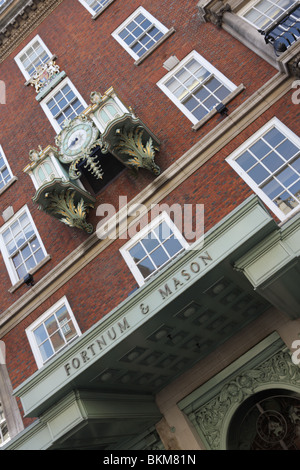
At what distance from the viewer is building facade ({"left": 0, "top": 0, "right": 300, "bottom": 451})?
9.61m

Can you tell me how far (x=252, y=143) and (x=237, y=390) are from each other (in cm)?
691

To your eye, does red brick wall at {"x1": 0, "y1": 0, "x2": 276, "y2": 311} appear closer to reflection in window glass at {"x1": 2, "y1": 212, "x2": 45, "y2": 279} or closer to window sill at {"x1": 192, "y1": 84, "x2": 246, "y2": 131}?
window sill at {"x1": 192, "y1": 84, "x2": 246, "y2": 131}

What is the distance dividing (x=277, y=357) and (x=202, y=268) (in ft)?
12.7

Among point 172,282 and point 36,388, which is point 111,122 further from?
point 36,388

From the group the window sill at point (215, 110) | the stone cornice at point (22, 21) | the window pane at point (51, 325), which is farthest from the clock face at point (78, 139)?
the stone cornice at point (22, 21)

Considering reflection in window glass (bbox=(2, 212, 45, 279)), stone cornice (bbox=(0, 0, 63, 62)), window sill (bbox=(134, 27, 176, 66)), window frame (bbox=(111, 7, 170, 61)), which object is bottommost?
reflection in window glass (bbox=(2, 212, 45, 279))

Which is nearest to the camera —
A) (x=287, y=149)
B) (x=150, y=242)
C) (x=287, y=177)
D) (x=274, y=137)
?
(x=287, y=177)

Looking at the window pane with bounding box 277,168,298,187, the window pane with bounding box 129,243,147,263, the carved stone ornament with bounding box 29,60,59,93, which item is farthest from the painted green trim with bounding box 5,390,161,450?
the carved stone ornament with bounding box 29,60,59,93

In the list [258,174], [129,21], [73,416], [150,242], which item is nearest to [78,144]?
[150,242]

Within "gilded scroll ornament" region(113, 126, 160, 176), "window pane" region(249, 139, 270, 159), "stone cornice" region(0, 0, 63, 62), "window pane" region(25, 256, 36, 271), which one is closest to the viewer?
"window pane" region(249, 139, 270, 159)

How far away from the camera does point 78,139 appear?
15.0m

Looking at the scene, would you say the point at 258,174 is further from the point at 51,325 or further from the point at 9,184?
the point at 9,184

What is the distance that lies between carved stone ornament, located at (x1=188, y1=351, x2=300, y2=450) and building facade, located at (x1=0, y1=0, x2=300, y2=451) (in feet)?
0.12

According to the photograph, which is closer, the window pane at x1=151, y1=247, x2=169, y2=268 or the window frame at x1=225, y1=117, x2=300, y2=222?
the window frame at x1=225, y1=117, x2=300, y2=222
